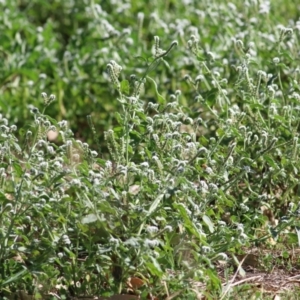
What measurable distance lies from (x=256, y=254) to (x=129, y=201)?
0.83 metres

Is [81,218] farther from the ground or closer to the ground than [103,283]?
farther from the ground

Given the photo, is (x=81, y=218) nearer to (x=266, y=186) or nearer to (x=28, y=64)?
(x=266, y=186)

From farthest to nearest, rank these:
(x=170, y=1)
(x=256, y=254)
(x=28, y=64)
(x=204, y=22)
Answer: (x=170, y=1), (x=204, y=22), (x=28, y=64), (x=256, y=254)

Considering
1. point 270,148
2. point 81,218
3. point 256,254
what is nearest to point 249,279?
point 256,254

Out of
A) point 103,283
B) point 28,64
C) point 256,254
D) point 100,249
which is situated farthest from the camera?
point 28,64

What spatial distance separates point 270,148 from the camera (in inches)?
157

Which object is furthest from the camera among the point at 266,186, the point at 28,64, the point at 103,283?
the point at 28,64

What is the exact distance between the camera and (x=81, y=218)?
3574mm

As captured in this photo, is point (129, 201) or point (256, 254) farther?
point (256, 254)

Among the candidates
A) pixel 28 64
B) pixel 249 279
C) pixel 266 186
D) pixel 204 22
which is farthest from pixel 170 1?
pixel 249 279

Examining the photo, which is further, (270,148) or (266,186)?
(266,186)

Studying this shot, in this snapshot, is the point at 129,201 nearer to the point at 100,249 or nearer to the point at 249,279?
the point at 100,249

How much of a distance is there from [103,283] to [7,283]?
16.5 inches

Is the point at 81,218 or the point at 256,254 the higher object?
the point at 81,218
